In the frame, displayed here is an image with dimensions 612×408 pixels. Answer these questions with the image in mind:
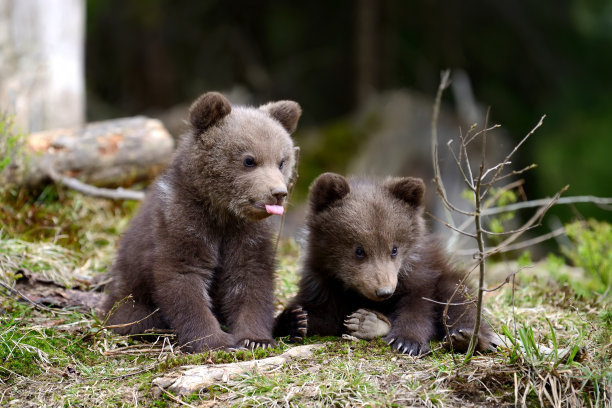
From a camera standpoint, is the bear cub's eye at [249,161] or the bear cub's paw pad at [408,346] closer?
the bear cub's paw pad at [408,346]

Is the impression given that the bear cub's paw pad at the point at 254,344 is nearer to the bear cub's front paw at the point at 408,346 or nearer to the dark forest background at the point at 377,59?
the bear cub's front paw at the point at 408,346

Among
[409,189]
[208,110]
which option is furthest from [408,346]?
[208,110]

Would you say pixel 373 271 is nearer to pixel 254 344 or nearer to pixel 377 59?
pixel 254 344

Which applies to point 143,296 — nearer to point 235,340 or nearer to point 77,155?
point 235,340

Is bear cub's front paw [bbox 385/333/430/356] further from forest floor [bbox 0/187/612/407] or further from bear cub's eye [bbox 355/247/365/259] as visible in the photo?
bear cub's eye [bbox 355/247/365/259]

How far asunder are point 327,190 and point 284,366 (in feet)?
4.47

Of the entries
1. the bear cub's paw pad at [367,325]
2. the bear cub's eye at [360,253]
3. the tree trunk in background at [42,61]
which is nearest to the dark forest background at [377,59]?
the tree trunk in background at [42,61]

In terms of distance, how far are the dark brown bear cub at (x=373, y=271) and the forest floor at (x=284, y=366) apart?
0.20 meters

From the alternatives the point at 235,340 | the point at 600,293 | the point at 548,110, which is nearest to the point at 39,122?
the point at 235,340

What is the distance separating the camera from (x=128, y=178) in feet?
23.9

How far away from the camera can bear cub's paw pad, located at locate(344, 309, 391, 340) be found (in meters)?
→ 4.41

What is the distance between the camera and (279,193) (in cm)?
427

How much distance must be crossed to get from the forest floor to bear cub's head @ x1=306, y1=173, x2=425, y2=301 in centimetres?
45

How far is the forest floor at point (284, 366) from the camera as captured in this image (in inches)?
139
